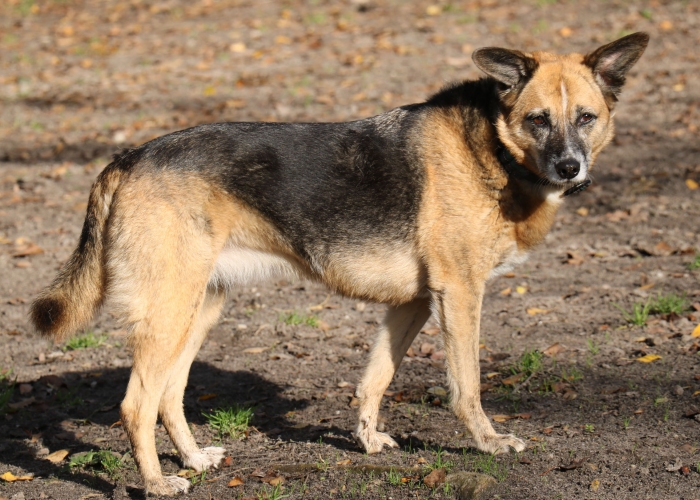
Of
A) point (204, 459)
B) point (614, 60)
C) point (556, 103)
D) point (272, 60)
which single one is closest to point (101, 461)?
point (204, 459)

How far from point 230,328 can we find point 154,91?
7.42 metres

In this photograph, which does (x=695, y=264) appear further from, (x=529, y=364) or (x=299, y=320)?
(x=299, y=320)

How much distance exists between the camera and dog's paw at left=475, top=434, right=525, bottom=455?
447 cm

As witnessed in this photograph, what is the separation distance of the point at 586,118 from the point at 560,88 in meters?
0.24

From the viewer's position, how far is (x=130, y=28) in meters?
15.6

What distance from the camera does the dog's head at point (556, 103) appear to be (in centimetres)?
439

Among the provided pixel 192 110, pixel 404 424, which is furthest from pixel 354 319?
pixel 192 110

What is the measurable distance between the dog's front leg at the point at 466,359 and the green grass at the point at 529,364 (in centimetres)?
101

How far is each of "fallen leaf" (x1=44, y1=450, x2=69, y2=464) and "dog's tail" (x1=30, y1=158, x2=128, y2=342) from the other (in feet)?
3.01

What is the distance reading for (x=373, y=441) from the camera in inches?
187

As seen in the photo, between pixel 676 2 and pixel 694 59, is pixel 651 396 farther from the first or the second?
pixel 676 2

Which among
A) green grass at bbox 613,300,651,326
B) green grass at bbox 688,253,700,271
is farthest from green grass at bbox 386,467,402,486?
green grass at bbox 688,253,700,271

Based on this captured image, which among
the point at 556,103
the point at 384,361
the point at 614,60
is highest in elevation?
the point at 614,60

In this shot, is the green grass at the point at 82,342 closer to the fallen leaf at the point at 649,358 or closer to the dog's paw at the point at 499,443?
the dog's paw at the point at 499,443
